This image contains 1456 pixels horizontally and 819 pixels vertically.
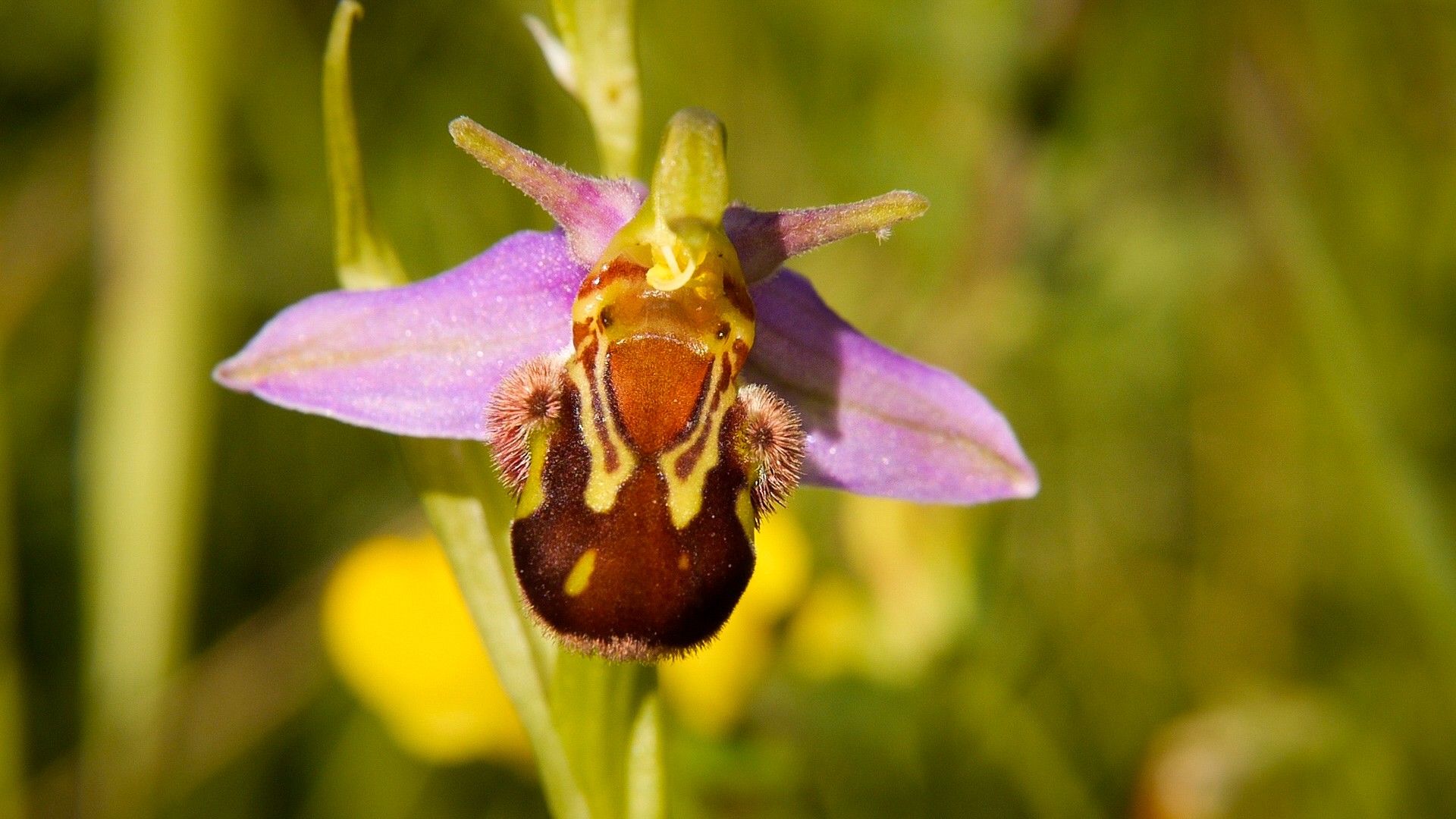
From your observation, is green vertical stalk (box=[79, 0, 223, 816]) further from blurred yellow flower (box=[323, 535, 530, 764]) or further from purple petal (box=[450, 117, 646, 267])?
purple petal (box=[450, 117, 646, 267])

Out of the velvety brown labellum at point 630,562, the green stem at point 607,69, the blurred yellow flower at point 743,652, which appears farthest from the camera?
the blurred yellow flower at point 743,652

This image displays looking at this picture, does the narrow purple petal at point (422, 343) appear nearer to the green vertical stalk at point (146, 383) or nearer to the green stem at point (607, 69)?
the green stem at point (607, 69)

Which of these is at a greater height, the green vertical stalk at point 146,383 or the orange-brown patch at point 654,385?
the orange-brown patch at point 654,385

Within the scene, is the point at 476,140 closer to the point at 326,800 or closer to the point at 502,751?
the point at 502,751

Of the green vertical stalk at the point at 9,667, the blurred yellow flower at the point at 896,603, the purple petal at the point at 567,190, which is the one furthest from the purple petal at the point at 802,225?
the green vertical stalk at the point at 9,667

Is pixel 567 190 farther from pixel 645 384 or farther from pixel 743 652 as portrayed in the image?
pixel 743 652

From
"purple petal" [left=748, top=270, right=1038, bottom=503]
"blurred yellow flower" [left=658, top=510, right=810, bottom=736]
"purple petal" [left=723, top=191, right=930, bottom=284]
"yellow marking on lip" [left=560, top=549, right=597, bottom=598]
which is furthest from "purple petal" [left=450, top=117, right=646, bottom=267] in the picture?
"blurred yellow flower" [left=658, top=510, right=810, bottom=736]

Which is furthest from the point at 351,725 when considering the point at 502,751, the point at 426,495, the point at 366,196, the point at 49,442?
the point at 366,196
